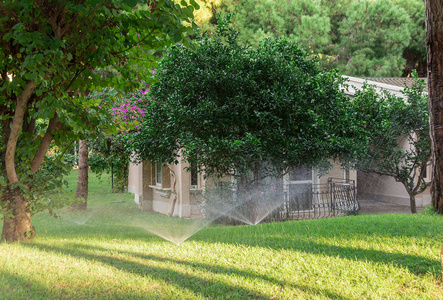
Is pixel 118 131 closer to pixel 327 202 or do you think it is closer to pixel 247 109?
pixel 247 109

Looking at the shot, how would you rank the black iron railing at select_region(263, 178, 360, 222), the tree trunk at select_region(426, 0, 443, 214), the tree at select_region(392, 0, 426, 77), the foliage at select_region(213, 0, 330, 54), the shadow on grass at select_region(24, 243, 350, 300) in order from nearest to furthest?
1. the shadow on grass at select_region(24, 243, 350, 300)
2. the tree trunk at select_region(426, 0, 443, 214)
3. the black iron railing at select_region(263, 178, 360, 222)
4. the foliage at select_region(213, 0, 330, 54)
5. the tree at select_region(392, 0, 426, 77)

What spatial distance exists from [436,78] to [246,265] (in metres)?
5.19

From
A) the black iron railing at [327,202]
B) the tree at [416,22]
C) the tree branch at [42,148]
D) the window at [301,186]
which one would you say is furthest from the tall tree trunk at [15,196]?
the tree at [416,22]

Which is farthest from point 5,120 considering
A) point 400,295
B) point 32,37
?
point 400,295

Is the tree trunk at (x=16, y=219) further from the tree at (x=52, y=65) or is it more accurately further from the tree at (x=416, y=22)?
the tree at (x=416, y=22)

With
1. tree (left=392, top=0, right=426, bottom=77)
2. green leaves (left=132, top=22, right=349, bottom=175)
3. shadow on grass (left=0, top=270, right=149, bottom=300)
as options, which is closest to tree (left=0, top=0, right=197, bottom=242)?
shadow on grass (left=0, top=270, right=149, bottom=300)

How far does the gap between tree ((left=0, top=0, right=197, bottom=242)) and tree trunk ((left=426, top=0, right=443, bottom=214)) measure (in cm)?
476

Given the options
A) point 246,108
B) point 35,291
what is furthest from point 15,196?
point 246,108

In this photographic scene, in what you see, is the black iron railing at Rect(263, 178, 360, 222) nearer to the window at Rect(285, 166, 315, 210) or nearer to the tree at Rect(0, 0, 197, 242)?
the window at Rect(285, 166, 315, 210)

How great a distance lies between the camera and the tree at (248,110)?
29.7 feet

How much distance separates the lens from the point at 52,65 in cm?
562

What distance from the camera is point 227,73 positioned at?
9.12 metres

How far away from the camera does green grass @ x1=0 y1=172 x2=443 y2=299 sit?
430 cm

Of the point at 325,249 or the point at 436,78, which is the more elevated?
the point at 436,78
